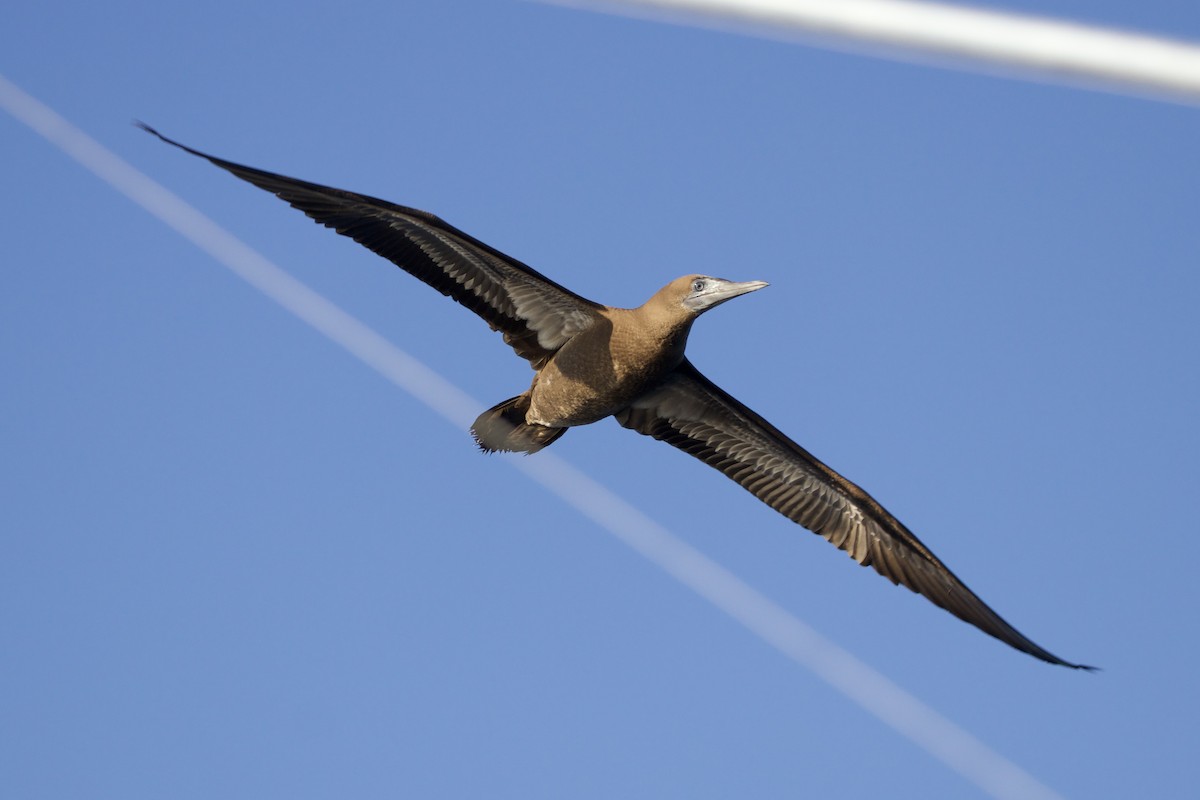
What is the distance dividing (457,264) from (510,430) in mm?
1653

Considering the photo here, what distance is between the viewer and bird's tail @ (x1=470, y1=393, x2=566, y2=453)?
13539 mm

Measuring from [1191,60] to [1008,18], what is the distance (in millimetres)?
326

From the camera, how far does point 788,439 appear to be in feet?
46.8

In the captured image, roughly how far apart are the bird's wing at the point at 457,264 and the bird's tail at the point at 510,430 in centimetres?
46

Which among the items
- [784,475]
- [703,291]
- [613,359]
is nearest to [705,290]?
[703,291]

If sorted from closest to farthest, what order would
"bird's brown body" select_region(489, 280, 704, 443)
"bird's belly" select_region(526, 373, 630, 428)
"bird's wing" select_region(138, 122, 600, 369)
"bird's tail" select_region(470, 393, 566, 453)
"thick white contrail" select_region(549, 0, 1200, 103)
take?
"thick white contrail" select_region(549, 0, 1200, 103)
"bird's wing" select_region(138, 122, 600, 369)
"bird's brown body" select_region(489, 280, 704, 443)
"bird's belly" select_region(526, 373, 630, 428)
"bird's tail" select_region(470, 393, 566, 453)

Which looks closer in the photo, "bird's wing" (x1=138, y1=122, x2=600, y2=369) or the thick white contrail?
the thick white contrail

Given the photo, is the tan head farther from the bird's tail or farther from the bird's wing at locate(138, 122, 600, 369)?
the bird's tail

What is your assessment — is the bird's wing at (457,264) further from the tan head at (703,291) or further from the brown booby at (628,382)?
the tan head at (703,291)

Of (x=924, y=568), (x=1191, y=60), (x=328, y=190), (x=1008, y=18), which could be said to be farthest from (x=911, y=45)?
(x=924, y=568)

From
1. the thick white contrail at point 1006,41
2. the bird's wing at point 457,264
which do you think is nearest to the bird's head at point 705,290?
the bird's wing at point 457,264

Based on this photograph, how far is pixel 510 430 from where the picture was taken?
1359 cm

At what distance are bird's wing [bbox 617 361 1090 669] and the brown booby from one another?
12 millimetres

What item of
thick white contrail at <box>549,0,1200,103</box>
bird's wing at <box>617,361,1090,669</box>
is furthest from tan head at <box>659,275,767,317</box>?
thick white contrail at <box>549,0,1200,103</box>
